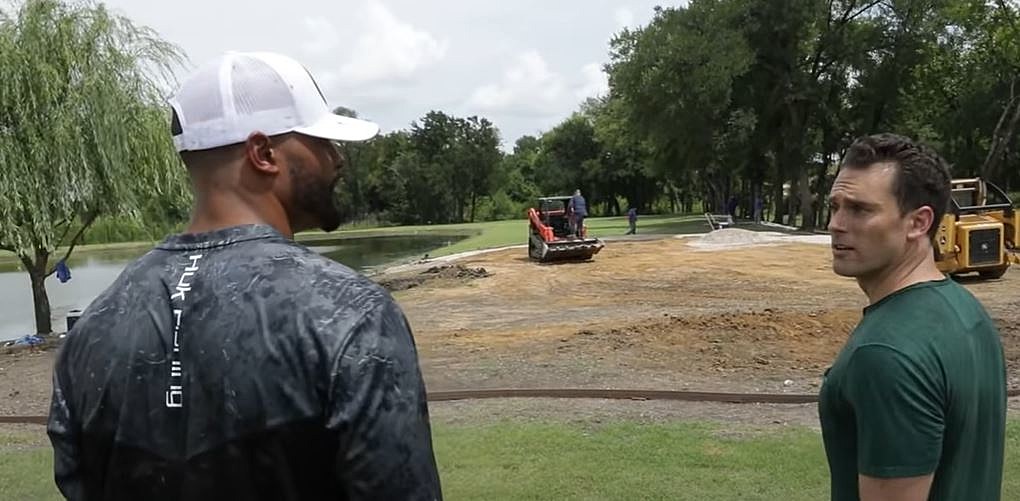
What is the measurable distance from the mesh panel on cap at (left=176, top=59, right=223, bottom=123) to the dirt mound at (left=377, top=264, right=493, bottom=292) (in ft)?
64.9

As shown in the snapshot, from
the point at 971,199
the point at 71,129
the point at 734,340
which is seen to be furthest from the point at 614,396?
the point at 971,199

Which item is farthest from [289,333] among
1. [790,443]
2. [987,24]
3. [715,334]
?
[987,24]

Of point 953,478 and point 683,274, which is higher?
point 953,478

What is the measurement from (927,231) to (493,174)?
86.4 m

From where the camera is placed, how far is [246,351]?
131 cm

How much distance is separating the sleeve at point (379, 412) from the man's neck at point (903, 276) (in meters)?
1.20

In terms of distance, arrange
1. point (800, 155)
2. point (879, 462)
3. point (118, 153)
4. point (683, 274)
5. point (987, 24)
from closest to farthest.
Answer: point (879, 462) → point (118, 153) → point (683, 274) → point (987, 24) → point (800, 155)

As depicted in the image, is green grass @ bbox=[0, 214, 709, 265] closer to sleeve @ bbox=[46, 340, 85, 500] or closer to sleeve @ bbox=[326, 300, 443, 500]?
sleeve @ bbox=[46, 340, 85, 500]

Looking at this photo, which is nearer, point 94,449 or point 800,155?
point 94,449

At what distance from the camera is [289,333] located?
51.3 inches

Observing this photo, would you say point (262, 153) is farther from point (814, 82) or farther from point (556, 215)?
point (814, 82)

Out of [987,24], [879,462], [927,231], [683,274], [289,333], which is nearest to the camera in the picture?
[289,333]

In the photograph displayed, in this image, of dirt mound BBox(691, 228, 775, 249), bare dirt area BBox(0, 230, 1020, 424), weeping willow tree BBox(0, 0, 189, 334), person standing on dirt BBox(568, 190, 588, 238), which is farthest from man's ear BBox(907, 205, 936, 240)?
dirt mound BBox(691, 228, 775, 249)

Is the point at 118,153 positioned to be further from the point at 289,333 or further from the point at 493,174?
the point at 493,174
